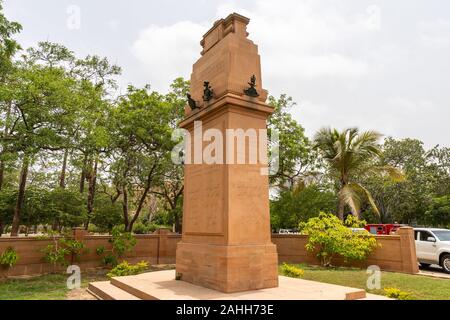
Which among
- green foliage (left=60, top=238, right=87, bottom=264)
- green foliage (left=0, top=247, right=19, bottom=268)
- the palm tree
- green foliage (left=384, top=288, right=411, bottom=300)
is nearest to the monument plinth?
green foliage (left=384, top=288, right=411, bottom=300)

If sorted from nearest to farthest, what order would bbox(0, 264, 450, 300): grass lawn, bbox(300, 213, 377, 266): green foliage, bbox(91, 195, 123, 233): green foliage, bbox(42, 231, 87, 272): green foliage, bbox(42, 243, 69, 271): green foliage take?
bbox(0, 264, 450, 300): grass lawn, bbox(42, 243, 69, 271): green foliage, bbox(42, 231, 87, 272): green foliage, bbox(300, 213, 377, 266): green foliage, bbox(91, 195, 123, 233): green foliage

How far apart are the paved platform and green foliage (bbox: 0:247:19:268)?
5823mm

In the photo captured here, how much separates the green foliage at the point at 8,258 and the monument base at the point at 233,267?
859 centimetres

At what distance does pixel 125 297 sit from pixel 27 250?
871 cm

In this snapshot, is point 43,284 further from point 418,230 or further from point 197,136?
point 418,230

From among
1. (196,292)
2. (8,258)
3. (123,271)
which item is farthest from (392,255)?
(8,258)

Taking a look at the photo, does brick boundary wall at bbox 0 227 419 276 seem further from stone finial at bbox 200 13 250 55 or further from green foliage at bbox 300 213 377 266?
stone finial at bbox 200 13 250 55

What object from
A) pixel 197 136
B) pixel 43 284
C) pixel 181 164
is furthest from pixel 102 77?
pixel 197 136

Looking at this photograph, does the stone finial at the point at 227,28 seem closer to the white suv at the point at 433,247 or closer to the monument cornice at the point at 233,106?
the monument cornice at the point at 233,106

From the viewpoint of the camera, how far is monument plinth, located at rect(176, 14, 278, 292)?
7.84m

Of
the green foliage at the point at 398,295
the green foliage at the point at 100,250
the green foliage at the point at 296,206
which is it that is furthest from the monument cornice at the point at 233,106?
the green foliage at the point at 296,206

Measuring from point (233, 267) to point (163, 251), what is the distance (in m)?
11.9

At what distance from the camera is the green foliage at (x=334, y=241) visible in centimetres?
1525
